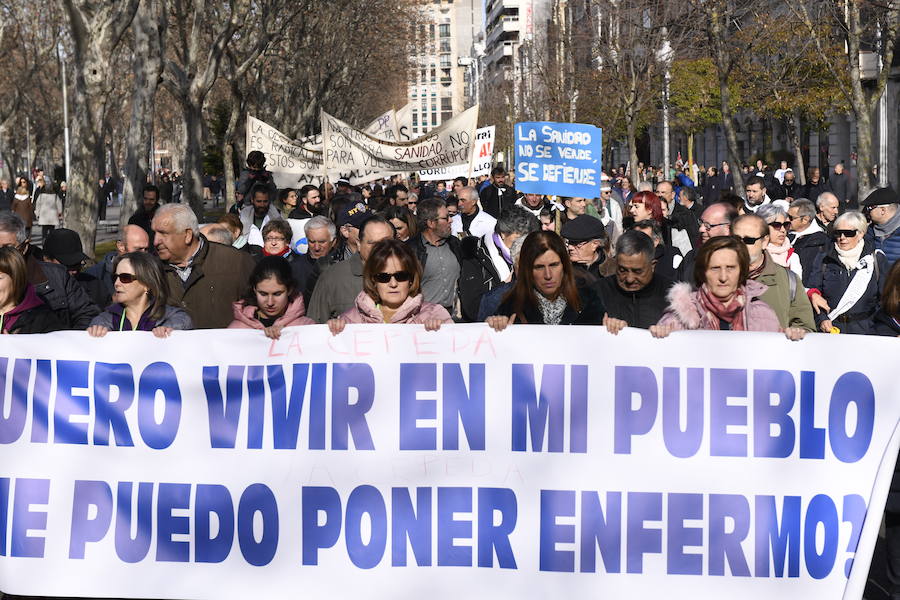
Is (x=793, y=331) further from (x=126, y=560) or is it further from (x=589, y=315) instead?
(x=126, y=560)

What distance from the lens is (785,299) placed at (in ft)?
20.2

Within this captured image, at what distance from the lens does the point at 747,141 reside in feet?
192

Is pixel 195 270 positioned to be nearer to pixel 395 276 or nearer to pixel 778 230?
pixel 395 276

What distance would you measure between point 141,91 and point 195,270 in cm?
1456

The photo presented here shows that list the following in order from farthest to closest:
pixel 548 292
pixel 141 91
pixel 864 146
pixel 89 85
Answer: pixel 864 146 < pixel 141 91 < pixel 89 85 < pixel 548 292

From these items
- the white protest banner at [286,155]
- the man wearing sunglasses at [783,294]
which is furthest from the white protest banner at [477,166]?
the man wearing sunglasses at [783,294]

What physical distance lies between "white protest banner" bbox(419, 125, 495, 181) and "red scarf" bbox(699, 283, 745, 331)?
10779 mm

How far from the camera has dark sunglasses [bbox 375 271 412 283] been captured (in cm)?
572

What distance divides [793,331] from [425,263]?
422 centimetres

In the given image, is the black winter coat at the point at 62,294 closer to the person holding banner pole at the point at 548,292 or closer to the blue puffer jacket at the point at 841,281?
the person holding banner pole at the point at 548,292

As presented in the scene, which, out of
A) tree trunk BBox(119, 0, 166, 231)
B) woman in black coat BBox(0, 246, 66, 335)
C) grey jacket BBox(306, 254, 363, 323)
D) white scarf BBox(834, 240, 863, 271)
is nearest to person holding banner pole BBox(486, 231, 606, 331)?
grey jacket BBox(306, 254, 363, 323)

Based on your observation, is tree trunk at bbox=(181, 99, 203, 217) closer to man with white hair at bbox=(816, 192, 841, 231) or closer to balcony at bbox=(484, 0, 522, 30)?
man with white hair at bbox=(816, 192, 841, 231)

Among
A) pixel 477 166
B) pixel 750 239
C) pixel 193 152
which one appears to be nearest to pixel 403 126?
pixel 477 166

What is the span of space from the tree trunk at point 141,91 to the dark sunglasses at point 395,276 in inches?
612
